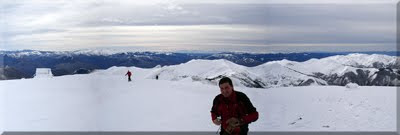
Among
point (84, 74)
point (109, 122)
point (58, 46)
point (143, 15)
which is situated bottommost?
point (109, 122)

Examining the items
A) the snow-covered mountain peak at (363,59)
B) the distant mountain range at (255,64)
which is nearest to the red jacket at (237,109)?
the distant mountain range at (255,64)

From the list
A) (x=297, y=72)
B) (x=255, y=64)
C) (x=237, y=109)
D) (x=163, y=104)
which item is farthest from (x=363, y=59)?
(x=237, y=109)

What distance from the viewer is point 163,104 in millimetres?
4566

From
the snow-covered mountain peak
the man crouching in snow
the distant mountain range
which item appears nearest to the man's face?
the man crouching in snow

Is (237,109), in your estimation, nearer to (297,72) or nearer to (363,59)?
(297,72)

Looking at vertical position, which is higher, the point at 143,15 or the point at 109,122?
the point at 143,15

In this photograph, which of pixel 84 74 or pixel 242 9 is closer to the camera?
pixel 242 9

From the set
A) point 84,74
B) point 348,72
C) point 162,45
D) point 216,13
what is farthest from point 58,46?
point 348,72

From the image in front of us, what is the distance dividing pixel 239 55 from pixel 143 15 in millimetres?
1046

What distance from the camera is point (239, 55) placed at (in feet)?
14.5

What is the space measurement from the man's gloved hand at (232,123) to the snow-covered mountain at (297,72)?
214 centimetres

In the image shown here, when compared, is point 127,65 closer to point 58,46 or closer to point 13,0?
point 58,46

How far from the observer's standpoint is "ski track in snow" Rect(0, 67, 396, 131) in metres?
4.44

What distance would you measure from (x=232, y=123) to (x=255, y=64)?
219 cm
